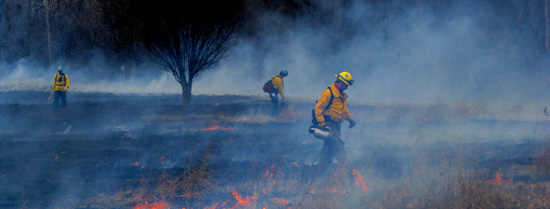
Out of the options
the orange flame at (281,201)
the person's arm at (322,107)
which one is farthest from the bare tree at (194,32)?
the orange flame at (281,201)

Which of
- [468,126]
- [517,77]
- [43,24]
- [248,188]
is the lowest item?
[248,188]

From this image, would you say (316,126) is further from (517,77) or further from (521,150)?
(517,77)

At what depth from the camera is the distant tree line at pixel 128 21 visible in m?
12.7

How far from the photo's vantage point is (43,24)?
3000 centimetres

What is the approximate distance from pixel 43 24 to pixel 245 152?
28402mm

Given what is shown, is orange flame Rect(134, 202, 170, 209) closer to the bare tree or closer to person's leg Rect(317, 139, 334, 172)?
person's leg Rect(317, 139, 334, 172)

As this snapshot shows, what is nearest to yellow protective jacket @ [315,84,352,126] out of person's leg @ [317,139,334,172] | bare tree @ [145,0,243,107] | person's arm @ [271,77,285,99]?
person's leg @ [317,139,334,172]

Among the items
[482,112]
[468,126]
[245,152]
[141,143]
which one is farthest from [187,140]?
[482,112]

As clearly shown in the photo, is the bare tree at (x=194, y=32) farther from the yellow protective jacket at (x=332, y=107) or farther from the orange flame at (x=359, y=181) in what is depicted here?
the orange flame at (x=359, y=181)

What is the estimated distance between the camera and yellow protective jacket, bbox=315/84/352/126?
5992 millimetres

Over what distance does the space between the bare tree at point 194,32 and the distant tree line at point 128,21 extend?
6 centimetres

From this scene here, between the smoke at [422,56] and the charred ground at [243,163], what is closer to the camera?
the charred ground at [243,163]

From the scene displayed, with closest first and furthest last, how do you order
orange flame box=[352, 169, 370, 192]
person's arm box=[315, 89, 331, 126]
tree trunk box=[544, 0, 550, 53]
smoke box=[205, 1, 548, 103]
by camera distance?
orange flame box=[352, 169, 370, 192] → person's arm box=[315, 89, 331, 126] → tree trunk box=[544, 0, 550, 53] → smoke box=[205, 1, 548, 103]

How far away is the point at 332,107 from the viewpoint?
6180mm
